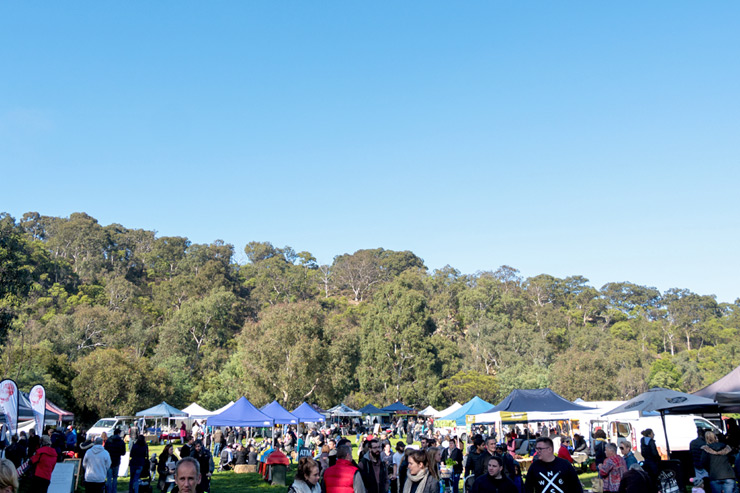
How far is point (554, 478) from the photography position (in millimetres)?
5434

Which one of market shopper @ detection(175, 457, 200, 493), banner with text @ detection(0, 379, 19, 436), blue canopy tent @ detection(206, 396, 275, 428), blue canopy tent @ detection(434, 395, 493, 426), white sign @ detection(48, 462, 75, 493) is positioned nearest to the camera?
market shopper @ detection(175, 457, 200, 493)

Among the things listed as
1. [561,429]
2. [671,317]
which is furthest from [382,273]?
[561,429]

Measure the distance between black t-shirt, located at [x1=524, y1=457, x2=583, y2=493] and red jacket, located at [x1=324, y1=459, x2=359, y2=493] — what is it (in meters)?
1.74

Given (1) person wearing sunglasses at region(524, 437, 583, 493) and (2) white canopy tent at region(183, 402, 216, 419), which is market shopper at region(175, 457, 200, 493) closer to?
(1) person wearing sunglasses at region(524, 437, 583, 493)

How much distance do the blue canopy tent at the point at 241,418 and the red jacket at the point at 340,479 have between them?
15.3 metres

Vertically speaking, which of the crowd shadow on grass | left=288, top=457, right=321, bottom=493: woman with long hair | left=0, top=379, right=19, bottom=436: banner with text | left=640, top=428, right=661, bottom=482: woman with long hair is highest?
left=0, top=379, right=19, bottom=436: banner with text

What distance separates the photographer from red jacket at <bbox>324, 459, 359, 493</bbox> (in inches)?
241

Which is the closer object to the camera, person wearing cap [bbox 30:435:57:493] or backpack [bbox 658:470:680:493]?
backpack [bbox 658:470:680:493]

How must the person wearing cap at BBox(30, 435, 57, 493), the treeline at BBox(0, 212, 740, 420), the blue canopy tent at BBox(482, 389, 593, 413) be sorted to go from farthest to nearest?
the treeline at BBox(0, 212, 740, 420), the blue canopy tent at BBox(482, 389, 593, 413), the person wearing cap at BBox(30, 435, 57, 493)

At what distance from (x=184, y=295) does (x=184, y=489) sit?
3738 inches

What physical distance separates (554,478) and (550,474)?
49mm

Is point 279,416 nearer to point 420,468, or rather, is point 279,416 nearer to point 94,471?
point 94,471

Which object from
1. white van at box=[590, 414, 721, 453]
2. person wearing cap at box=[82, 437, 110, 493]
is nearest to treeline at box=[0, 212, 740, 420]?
person wearing cap at box=[82, 437, 110, 493]

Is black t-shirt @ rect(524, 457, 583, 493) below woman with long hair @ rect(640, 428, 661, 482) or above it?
above
